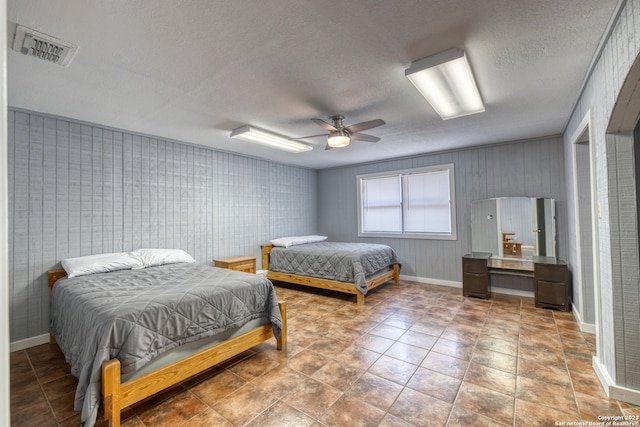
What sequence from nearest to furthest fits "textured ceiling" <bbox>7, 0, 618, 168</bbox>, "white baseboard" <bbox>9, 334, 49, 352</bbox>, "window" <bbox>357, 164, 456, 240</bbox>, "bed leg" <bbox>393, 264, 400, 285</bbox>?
"textured ceiling" <bbox>7, 0, 618, 168</bbox> → "white baseboard" <bbox>9, 334, 49, 352</bbox> → "window" <bbox>357, 164, 456, 240</bbox> → "bed leg" <bbox>393, 264, 400, 285</bbox>

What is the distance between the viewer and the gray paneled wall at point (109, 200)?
304 centimetres

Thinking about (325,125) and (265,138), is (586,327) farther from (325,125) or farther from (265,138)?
(265,138)

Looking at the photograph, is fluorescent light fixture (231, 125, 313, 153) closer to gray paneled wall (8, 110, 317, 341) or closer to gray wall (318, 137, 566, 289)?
gray paneled wall (8, 110, 317, 341)

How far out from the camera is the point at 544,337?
9.92 feet

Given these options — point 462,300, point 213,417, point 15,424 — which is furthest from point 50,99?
point 462,300

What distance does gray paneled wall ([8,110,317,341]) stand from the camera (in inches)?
119

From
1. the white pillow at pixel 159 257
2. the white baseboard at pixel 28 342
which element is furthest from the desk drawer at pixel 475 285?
the white baseboard at pixel 28 342

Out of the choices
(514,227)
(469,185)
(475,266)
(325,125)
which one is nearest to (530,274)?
(475,266)

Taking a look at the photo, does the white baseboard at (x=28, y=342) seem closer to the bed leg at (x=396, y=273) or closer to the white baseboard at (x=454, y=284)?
the bed leg at (x=396, y=273)

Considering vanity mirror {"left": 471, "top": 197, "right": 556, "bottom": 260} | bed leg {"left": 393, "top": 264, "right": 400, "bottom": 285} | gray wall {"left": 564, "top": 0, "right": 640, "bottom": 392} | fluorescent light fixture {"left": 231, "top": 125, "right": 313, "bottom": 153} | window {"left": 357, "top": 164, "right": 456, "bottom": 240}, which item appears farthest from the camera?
bed leg {"left": 393, "top": 264, "right": 400, "bottom": 285}

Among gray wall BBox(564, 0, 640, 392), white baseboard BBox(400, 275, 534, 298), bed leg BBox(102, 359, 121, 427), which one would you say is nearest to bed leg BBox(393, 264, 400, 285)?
white baseboard BBox(400, 275, 534, 298)

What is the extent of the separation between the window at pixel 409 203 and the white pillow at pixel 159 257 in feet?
12.1

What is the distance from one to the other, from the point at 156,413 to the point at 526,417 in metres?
2.49

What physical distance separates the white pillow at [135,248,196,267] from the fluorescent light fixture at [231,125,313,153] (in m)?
1.77
